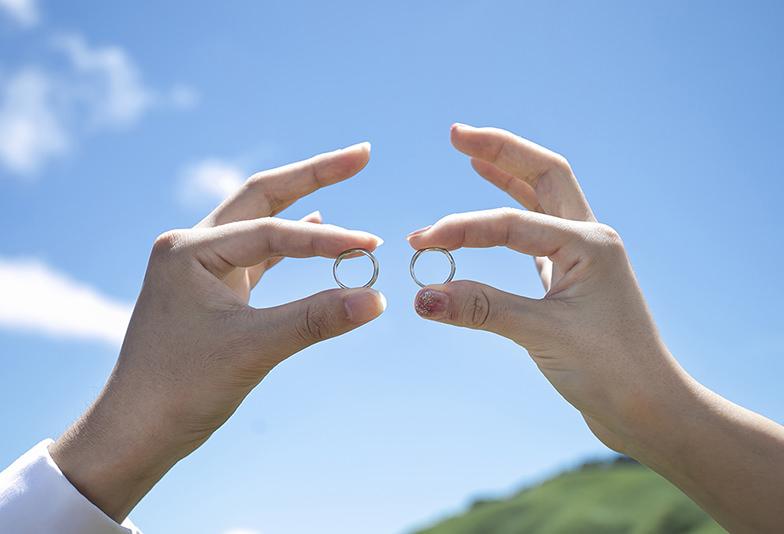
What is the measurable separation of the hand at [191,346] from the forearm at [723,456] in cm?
170

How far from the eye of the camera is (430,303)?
13.2 feet

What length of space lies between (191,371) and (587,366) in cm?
213

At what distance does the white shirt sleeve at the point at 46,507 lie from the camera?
3.92m

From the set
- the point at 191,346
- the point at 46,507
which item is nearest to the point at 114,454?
the point at 46,507

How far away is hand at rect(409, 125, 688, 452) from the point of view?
393cm

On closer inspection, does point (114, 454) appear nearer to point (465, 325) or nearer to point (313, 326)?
point (313, 326)

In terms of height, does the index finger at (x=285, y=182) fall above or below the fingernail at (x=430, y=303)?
above

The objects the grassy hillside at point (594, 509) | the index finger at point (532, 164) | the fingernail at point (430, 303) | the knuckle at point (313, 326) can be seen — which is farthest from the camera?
the grassy hillside at point (594, 509)

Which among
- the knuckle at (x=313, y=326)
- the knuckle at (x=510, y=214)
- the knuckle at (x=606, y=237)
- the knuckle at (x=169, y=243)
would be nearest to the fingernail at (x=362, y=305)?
the knuckle at (x=313, y=326)

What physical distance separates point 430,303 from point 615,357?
1.03 metres

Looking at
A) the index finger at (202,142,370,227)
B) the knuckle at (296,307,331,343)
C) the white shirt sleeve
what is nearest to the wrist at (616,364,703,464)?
the knuckle at (296,307,331,343)

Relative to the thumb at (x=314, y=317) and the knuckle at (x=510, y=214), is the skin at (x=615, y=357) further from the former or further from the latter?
the thumb at (x=314, y=317)

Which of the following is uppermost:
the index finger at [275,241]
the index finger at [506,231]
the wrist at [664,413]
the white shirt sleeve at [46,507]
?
the index finger at [275,241]

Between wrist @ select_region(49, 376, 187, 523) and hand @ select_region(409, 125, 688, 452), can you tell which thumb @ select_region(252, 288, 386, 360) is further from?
wrist @ select_region(49, 376, 187, 523)
